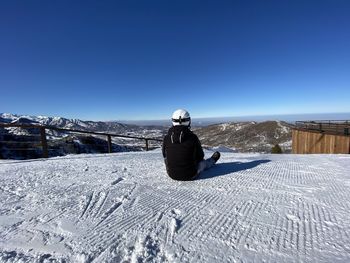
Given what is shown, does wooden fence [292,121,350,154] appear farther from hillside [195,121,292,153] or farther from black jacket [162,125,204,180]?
hillside [195,121,292,153]

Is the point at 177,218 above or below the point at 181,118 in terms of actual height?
below

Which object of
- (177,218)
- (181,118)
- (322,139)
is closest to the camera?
(177,218)

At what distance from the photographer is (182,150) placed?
4.03 metres

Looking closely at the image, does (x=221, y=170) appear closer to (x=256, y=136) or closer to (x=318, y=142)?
(x=318, y=142)

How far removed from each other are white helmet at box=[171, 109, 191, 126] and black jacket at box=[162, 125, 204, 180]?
8 centimetres

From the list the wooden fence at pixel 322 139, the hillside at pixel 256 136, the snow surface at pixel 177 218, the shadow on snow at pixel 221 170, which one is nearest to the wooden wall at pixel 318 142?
the wooden fence at pixel 322 139

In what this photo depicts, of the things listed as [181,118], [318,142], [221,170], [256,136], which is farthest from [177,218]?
[256,136]

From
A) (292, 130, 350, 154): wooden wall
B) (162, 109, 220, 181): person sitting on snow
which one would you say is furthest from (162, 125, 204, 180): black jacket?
(292, 130, 350, 154): wooden wall

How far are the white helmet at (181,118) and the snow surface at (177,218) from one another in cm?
107

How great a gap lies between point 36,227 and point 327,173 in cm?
494

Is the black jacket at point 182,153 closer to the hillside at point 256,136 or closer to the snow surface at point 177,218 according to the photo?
the snow surface at point 177,218

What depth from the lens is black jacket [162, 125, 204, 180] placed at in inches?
159

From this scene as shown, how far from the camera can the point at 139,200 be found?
323cm

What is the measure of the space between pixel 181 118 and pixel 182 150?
598 millimetres
